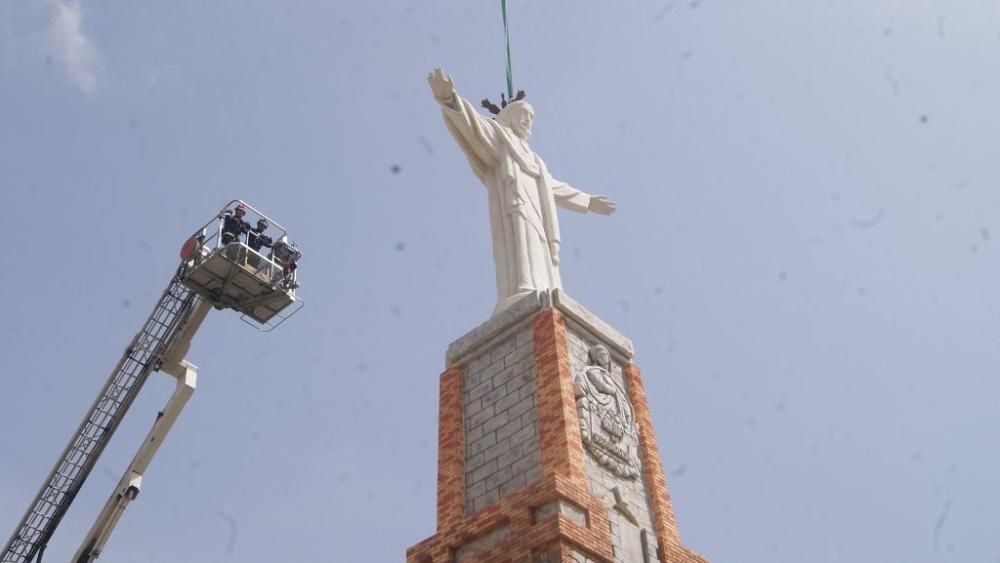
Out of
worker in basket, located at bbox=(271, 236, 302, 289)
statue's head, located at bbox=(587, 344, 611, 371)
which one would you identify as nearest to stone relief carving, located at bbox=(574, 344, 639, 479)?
statue's head, located at bbox=(587, 344, 611, 371)

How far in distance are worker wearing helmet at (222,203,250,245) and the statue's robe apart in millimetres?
7809

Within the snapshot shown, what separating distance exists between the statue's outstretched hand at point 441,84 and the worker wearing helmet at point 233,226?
820 cm

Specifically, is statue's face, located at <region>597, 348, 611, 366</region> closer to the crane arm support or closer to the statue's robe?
the statue's robe

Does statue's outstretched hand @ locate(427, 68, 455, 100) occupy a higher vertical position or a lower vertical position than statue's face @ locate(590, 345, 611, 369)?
higher

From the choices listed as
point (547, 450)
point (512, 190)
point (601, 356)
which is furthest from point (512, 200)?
point (547, 450)

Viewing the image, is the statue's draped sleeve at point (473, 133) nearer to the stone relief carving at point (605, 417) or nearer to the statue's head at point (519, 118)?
the statue's head at point (519, 118)

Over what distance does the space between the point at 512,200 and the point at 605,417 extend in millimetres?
4040

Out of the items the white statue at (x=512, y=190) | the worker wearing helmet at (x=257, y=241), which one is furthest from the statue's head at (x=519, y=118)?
the worker wearing helmet at (x=257, y=241)

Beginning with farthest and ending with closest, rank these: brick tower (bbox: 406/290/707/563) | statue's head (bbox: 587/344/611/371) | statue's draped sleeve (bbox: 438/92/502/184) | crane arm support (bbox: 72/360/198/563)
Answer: crane arm support (bbox: 72/360/198/563)
statue's draped sleeve (bbox: 438/92/502/184)
statue's head (bbox: 587/344/611/371)
brick tower (bbox: 406/290/707/563)

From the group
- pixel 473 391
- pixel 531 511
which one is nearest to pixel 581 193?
pixel 473 391

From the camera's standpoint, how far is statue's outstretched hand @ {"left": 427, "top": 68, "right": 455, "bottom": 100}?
15680 millimetres

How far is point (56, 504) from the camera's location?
21.0m

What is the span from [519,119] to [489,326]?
4250 mm

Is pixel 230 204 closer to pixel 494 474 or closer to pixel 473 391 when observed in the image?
pixel 473 391
